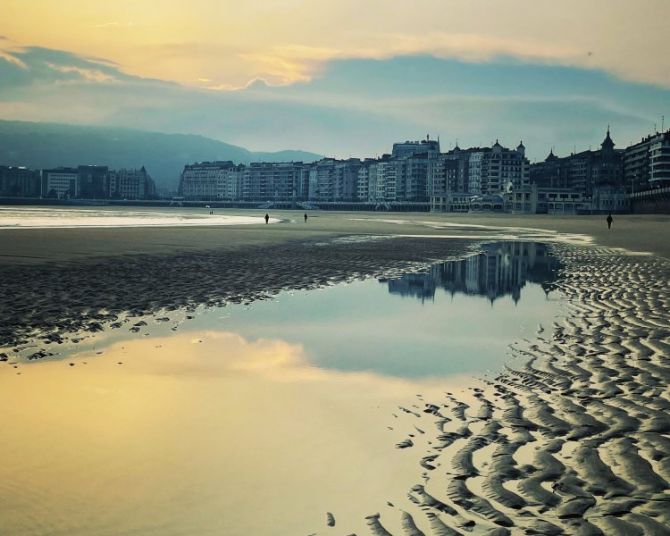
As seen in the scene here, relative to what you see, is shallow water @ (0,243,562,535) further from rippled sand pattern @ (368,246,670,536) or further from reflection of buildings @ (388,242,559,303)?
reflection of buildings @ (388,242,559,303)

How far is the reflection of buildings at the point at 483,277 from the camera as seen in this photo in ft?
69.8

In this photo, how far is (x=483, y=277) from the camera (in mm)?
25328

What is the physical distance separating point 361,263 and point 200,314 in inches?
601

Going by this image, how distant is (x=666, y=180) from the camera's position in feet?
641

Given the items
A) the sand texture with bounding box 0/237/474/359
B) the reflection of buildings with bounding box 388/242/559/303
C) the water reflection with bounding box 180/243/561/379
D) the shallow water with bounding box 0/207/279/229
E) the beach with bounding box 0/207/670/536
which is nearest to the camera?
the beach with bounding box 0/207/670/536

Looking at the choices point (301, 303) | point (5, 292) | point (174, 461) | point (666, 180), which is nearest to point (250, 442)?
point (174, 461)

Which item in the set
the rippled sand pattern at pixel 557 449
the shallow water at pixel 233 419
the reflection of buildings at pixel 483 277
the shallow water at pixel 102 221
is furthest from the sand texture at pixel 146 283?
the shallow water at pixel 102 221

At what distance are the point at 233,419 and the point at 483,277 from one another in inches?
722

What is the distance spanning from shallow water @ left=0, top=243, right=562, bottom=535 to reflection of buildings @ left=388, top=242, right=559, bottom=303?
507 centimetres

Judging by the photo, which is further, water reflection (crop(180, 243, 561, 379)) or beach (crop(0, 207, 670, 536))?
water reflection (crop(180, 243, 561, 379))

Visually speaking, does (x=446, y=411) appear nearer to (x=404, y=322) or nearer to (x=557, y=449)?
(x=557, y=449)

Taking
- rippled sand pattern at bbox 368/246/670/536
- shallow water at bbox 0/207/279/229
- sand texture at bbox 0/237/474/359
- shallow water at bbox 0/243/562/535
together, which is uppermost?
shallow water at bbox 0/207/279/229

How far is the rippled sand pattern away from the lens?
527 cm

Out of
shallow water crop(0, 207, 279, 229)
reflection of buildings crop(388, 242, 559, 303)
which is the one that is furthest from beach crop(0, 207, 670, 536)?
shallow water crop(0, 207, 279, 229)
